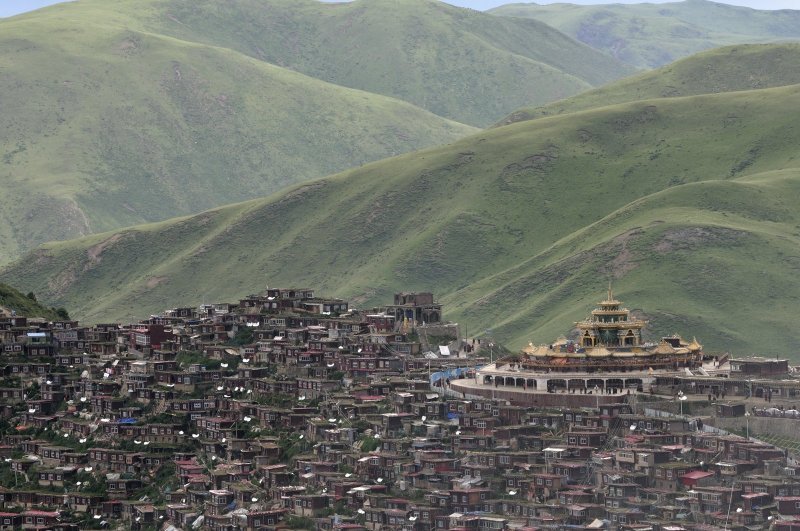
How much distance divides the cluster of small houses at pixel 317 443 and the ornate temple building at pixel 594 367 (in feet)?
6.41

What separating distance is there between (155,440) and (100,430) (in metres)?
5.85

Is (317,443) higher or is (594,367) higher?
(594,367)

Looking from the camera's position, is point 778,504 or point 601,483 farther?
point 601,483

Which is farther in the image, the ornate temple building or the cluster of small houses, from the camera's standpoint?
the ornate temple building

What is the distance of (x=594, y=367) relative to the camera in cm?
13900

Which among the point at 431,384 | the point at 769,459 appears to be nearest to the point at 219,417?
the point at 431,384

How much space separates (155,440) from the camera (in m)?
149

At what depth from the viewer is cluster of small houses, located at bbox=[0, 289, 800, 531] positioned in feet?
396

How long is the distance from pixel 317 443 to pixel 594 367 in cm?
1752

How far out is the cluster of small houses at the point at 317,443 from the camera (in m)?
121

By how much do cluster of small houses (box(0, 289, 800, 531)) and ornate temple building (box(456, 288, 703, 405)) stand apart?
1.95 m

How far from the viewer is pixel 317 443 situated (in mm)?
138750

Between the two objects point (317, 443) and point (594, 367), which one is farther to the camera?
A: point (594, 367)

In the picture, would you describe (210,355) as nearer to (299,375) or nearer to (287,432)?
(299,375)
